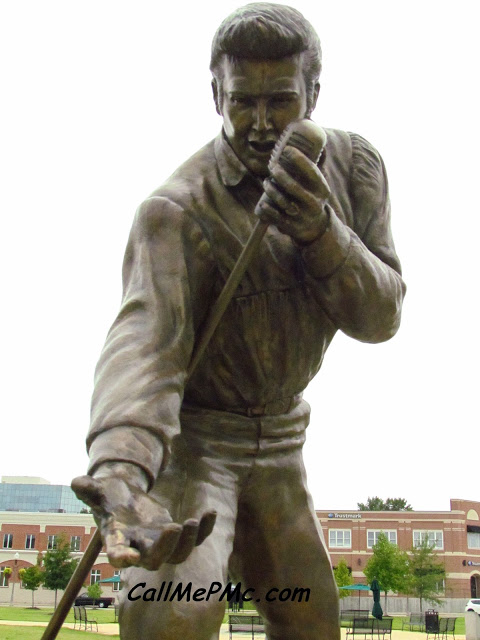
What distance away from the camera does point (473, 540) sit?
50.2 meters

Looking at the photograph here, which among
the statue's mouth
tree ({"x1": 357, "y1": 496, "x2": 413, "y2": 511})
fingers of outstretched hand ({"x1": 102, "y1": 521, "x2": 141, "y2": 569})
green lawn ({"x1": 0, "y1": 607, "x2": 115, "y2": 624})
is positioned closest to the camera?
fingers of outstretched hand ({"x1": 102, "y1": 521, "x2": 141, "y2": 569})

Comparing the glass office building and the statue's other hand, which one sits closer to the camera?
the statue's other hand

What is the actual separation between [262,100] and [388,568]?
38.2 meters

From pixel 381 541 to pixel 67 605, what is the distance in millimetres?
38717

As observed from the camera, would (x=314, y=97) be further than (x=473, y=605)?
No

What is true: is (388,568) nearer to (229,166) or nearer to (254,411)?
(254,411)

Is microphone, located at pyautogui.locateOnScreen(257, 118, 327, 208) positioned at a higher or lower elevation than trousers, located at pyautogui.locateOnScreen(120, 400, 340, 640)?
higher

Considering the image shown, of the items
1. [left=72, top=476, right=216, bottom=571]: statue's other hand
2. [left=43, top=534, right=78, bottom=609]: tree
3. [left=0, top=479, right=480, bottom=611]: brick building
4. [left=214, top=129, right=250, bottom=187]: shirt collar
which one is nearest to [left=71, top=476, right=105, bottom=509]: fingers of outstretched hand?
[left=72, top=476, right=216, bottom=571]: statue's other hand

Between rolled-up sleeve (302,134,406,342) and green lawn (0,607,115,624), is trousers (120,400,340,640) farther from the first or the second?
green lawn (0,607,115,624)

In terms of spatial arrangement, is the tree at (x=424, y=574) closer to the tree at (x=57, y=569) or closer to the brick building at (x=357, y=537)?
the brick building at (x=357, y=537)

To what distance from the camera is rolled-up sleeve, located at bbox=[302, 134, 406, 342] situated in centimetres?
255

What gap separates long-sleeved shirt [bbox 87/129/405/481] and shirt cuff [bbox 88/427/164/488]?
0.61ft

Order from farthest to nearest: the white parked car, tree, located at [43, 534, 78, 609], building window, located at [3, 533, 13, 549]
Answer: building window, located at [3, 533, 13, 549] → tree, located at [43, 534, 78, 609] → the white parked car

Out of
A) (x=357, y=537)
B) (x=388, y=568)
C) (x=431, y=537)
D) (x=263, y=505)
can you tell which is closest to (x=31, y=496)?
(x=357, y=537)
